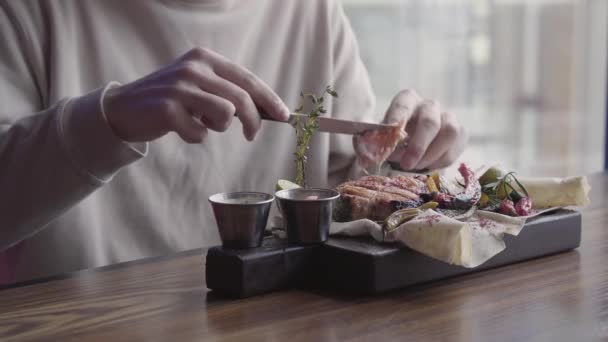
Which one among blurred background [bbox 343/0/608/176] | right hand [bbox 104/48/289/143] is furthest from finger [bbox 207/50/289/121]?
blurred background [bbox 343/0/608/176]

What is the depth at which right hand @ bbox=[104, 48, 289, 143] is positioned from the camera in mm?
1204

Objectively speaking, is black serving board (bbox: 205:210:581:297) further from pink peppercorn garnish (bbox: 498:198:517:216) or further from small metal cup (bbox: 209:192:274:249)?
pink peppercorn garnish (bbox: 498:198:517:216)

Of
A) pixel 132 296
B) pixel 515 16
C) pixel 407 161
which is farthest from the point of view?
pixel 515 16

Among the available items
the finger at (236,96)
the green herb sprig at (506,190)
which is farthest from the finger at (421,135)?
the finger at (236,96)

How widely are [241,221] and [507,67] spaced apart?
387cm

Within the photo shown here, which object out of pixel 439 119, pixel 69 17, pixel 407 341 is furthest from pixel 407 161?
pixel 69 17

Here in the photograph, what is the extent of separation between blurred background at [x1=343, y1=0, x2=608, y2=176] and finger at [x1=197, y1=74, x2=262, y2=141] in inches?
129

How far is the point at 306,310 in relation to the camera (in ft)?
Result: 3.28

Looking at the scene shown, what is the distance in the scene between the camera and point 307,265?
1.11 meters

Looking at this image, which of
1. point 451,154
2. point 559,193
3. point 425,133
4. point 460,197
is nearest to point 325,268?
point 460,197

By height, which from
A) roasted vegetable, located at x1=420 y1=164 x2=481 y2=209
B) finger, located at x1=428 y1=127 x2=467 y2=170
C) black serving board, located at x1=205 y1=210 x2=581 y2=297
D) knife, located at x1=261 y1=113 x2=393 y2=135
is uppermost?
knife, located at x1=261 y1=113 x2=393 y2=135

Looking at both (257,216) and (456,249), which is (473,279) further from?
(257,216)

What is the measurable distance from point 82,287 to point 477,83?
3882 mm

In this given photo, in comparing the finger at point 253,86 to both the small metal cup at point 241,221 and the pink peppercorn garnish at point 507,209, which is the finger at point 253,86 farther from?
the pink peppercorn garnish at point 507,209
